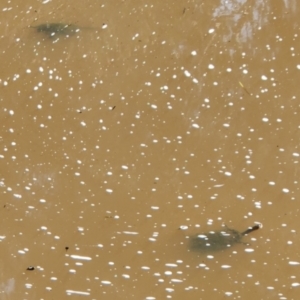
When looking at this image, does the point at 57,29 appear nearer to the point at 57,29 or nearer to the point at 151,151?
the point at 57,29

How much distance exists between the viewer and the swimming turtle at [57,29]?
4.92ft

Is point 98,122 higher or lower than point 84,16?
lower

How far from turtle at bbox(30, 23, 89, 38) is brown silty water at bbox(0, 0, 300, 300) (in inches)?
0.5

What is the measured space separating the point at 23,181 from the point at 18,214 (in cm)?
8

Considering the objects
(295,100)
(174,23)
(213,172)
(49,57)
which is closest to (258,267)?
(213,172)

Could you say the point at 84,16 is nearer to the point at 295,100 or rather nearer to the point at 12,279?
the point at 295,100

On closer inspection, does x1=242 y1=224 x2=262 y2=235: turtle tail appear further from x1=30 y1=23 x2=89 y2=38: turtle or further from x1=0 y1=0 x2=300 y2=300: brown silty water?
x1=30 y1=23 x2=89 y2=38: turtle

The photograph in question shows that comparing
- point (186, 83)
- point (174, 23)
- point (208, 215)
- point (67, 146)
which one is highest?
point (174, 23)

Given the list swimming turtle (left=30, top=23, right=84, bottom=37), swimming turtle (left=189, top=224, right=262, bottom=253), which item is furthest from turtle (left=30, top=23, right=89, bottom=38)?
swimming turtle (left=189, top=224, right=262, bottom=253)

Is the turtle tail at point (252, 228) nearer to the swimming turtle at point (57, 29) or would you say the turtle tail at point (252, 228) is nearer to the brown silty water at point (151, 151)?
the brown silty water at point (151, 151)

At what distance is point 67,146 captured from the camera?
4.75 ft

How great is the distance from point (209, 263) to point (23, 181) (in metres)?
0.51

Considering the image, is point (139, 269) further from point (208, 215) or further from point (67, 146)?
point (67, 146)

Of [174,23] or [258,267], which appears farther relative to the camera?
[174,23]
